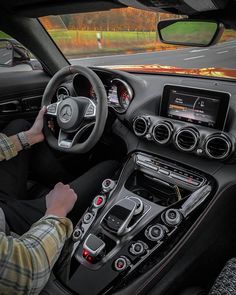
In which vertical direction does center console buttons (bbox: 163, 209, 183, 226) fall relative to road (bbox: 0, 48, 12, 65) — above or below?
below

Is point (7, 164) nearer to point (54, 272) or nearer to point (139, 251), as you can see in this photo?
point (54, 272)

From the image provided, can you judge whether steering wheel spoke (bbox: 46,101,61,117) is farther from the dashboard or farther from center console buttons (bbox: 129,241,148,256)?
center console buttons (bbox: 129,241,148,256)

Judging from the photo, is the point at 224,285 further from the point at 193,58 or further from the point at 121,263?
the point at 193,58

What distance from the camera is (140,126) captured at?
1.95 meters

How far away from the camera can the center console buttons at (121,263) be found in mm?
1430

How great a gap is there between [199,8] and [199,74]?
2.34 feet

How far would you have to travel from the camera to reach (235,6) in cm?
Result: 144

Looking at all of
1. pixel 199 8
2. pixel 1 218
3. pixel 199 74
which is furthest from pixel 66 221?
pixel 199 74

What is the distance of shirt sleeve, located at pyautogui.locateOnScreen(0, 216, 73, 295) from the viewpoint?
0.98 meters

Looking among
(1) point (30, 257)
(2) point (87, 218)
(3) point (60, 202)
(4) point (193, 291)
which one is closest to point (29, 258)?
(1) point (30, 257)

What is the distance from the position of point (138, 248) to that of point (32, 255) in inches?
21.9

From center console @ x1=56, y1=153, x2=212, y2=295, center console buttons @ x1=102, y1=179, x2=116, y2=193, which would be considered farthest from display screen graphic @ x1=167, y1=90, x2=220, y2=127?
center console buttons @ x1=102, y1=179, x2=116, y2=193

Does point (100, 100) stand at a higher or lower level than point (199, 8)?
lower

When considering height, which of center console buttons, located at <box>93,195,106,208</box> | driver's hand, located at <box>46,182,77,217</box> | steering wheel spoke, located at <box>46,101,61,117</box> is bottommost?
center console buttons, located at <box>93,195,106,208</box>
